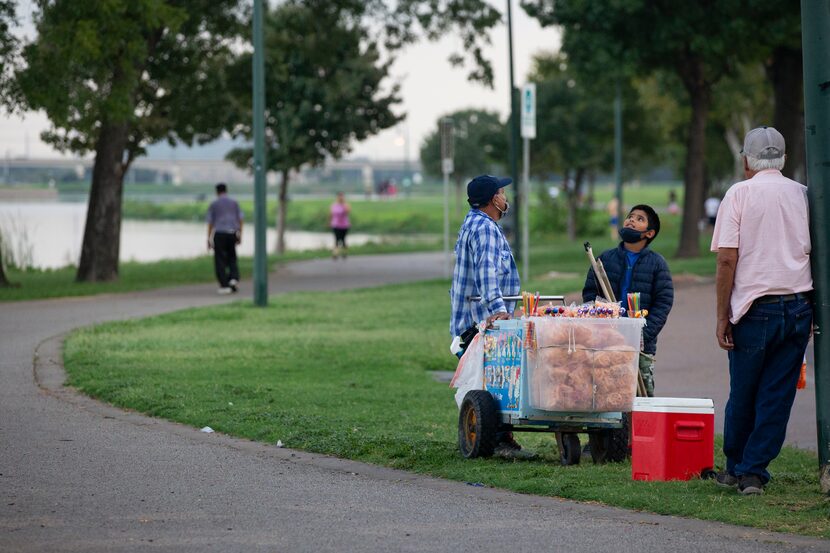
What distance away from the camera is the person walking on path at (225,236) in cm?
2556

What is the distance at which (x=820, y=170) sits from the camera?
26.3 ft

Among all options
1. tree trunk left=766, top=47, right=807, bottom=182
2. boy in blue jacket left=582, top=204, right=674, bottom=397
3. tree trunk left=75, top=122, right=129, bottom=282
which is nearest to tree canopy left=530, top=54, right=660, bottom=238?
tree trunk left=766, top=47, right=807, bottom=182

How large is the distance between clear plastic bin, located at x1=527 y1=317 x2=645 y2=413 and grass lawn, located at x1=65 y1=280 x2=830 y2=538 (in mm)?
408

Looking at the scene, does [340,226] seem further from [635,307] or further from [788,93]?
[635,307]

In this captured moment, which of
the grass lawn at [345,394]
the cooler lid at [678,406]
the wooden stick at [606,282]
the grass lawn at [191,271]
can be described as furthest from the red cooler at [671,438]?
the grass lawn at [191,271]

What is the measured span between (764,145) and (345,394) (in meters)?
5.81

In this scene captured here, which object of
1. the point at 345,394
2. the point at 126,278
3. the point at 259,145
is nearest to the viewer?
the point at 345,394

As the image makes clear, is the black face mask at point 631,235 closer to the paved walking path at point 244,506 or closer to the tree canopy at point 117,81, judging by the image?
the paved walking path at point 244,506

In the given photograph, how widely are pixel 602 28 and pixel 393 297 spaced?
42.1 ft

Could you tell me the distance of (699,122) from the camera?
3834cm

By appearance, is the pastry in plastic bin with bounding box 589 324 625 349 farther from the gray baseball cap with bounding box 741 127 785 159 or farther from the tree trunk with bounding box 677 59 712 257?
the tree trunk with bounding box 677 59 712 257

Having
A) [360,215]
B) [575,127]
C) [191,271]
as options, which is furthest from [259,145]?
[360,215]

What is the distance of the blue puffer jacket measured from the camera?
9.62 metres

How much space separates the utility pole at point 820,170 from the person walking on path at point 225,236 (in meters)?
18.2
